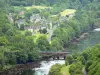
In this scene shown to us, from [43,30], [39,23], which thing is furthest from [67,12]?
[43,30]

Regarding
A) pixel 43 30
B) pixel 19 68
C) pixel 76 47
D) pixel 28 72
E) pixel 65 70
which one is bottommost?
pixel 76 47

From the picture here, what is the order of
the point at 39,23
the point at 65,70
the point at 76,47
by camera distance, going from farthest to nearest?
the point at 39,23 → the point at 76,47 → the point at 65,70

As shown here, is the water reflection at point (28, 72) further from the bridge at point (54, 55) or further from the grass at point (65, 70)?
the bridge at point (54, 55)

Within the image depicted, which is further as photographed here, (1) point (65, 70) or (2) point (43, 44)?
(2) point (43, 44)

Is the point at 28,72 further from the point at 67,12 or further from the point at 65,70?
the point at 67,12

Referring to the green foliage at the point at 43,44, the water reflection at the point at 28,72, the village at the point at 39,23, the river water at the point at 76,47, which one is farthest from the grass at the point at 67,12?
the water reflection at the point at 28,72

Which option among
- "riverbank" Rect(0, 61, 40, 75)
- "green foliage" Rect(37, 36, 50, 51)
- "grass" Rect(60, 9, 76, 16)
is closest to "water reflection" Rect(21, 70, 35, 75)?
"riverbank" Rect(0, 61, 40, 75)

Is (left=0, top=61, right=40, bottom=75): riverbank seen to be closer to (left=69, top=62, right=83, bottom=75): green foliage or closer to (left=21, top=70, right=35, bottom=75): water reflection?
(left=21, top=70, right=35, bottom=75): water reflection

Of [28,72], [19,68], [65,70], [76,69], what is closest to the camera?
[76,69]

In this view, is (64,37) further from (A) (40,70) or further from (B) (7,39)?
(A) (40,70)
